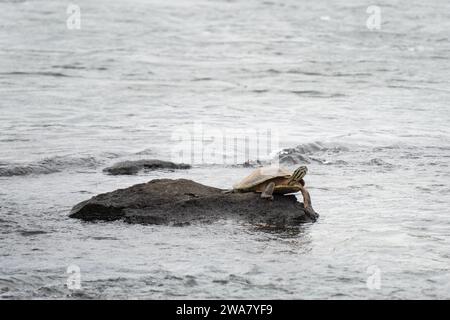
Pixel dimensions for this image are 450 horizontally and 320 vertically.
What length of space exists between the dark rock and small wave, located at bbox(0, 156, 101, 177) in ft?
1.75

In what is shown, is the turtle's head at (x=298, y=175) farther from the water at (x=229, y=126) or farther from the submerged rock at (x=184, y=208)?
the water at (x=229, y=126)

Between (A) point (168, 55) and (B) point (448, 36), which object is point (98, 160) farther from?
(B) point (448, 36)

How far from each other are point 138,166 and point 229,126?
3.86 m

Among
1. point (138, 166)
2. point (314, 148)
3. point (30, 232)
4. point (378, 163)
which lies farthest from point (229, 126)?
point (30, 232)

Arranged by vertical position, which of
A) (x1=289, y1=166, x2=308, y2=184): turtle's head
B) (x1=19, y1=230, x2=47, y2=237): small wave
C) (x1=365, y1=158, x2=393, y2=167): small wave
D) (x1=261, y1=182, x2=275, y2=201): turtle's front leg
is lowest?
(x1=365, y1=158, x2=393, y2=167): small wave

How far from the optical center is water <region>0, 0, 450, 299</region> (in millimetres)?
6477

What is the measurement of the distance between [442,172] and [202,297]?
17.8 ft

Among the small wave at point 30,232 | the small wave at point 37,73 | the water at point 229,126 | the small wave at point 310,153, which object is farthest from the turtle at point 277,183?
the small wave at point 37,73

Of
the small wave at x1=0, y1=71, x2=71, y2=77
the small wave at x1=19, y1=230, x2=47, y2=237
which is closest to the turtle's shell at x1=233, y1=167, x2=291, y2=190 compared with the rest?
the small wave at x1=19, y1=230, x2=47, y2=237

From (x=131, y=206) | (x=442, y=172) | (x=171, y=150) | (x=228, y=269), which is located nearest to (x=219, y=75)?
(x=171, y=150)

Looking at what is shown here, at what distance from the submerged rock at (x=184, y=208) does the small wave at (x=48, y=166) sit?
2.43 m

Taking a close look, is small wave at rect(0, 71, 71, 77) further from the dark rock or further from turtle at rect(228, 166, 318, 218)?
turtle at rect(228, 166, 318, 218)
